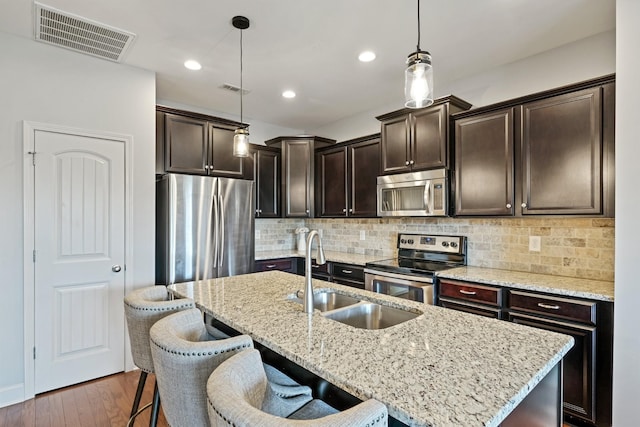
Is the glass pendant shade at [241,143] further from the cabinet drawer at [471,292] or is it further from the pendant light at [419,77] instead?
the cabinet drawer at [471,292]

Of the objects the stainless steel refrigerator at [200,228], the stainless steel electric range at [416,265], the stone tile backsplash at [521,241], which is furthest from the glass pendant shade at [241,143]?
the stone tile backsplash at [521,241]

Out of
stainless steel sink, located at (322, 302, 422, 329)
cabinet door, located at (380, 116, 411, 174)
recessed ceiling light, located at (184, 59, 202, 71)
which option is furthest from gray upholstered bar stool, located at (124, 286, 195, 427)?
cabinet door, located at (380, 116, 411, 174)

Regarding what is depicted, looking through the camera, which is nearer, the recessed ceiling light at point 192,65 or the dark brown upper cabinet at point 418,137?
the recessed ceiling light at point 192,65

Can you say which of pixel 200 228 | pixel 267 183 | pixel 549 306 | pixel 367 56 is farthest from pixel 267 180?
pixel 549 306

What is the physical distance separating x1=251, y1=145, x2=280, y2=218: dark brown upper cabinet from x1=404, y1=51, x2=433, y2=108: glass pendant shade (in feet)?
9.64

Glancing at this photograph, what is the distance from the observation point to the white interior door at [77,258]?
2668 millimetres

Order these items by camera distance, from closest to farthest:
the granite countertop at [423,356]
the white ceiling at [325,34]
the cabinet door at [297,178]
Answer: the granite countertop at [423,356], the white ceiling at [325,34], the cabinet door at [297,178]

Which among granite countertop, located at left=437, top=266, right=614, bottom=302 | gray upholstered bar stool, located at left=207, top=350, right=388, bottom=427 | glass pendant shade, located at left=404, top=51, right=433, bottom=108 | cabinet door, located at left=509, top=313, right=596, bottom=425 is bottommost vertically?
cabinet door, located at left=509, top=313, right=596, bottom=425

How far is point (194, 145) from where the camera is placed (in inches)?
140

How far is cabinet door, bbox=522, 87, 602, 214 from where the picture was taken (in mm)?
2312

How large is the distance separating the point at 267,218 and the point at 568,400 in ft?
11.5
